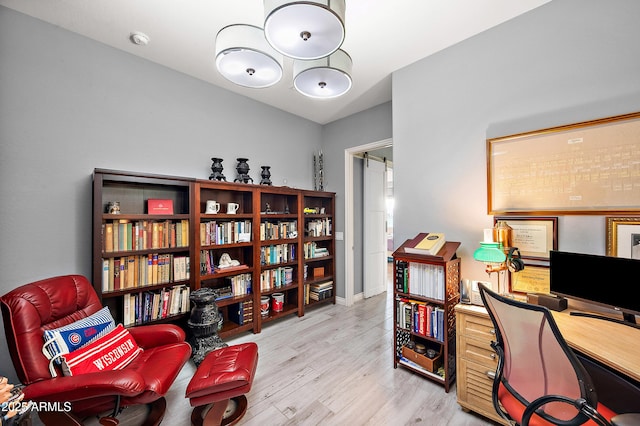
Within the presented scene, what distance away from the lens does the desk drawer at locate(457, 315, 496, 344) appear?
70.1 inches

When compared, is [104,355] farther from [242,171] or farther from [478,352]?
[478,352]

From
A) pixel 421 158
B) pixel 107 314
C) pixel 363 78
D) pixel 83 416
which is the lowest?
pixel 83 416

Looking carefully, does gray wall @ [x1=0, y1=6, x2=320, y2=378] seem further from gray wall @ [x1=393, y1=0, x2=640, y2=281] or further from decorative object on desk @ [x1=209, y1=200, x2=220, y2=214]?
gray wall @ [x1=393, y1=0, x2=640, y2=281]

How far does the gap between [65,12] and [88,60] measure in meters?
0.37

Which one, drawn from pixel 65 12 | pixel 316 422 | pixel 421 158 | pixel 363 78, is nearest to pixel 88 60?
pixel 65 12

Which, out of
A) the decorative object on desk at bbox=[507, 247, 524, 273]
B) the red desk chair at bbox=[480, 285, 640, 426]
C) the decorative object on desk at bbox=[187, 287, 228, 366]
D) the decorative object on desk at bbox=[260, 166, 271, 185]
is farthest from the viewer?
the decorative object on desk at bbox=[260, 166, 271, 185]

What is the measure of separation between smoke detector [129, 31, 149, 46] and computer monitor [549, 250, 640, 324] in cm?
370

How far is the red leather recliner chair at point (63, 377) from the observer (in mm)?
1381

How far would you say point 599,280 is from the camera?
59.7 inches

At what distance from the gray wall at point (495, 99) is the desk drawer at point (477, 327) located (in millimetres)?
543

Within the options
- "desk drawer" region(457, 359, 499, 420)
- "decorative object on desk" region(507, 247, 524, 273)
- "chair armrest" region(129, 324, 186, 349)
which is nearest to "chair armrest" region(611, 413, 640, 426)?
"desk drawer" region(457, 359, 499, 420)

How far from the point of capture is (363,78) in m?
3.00

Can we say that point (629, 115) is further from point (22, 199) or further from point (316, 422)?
point (22, 199)

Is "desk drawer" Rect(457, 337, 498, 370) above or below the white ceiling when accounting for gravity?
below
